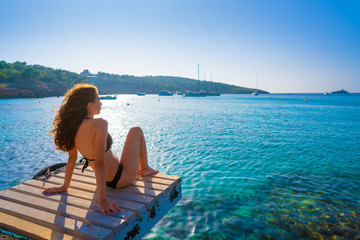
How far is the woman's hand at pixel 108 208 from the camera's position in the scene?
290 cm

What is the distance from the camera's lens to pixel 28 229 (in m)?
2.63

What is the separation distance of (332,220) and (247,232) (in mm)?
2054

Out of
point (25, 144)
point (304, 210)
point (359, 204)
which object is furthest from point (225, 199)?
point (25, 144)

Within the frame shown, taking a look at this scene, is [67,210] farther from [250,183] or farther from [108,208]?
[250,183]

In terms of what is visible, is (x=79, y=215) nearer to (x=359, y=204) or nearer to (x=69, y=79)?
(x=359, y=204)

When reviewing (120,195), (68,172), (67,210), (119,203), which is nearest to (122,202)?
(119,203)

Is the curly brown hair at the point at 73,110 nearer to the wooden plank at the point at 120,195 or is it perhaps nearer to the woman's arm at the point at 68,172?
the woman's arm at the point at 68,172

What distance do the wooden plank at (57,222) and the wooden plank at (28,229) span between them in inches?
1.9

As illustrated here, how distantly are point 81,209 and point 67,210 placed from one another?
0.18 metres

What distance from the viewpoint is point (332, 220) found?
4.63m

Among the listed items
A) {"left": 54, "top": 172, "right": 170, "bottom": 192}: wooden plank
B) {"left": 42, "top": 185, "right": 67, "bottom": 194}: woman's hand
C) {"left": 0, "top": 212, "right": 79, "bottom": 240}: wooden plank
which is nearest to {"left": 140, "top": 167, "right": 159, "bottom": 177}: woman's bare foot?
{"left": 54, "top": 172, "right": 170, "bottom": 192}: wooden plank

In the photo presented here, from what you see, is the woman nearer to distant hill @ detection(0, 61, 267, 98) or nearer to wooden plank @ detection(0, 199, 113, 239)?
wooden plank @ detection(0, 199, 113, 239)

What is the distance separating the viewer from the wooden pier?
102 inches

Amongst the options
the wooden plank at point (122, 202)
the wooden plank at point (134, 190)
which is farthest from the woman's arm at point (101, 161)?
the wooden plank at point (134, 190)
